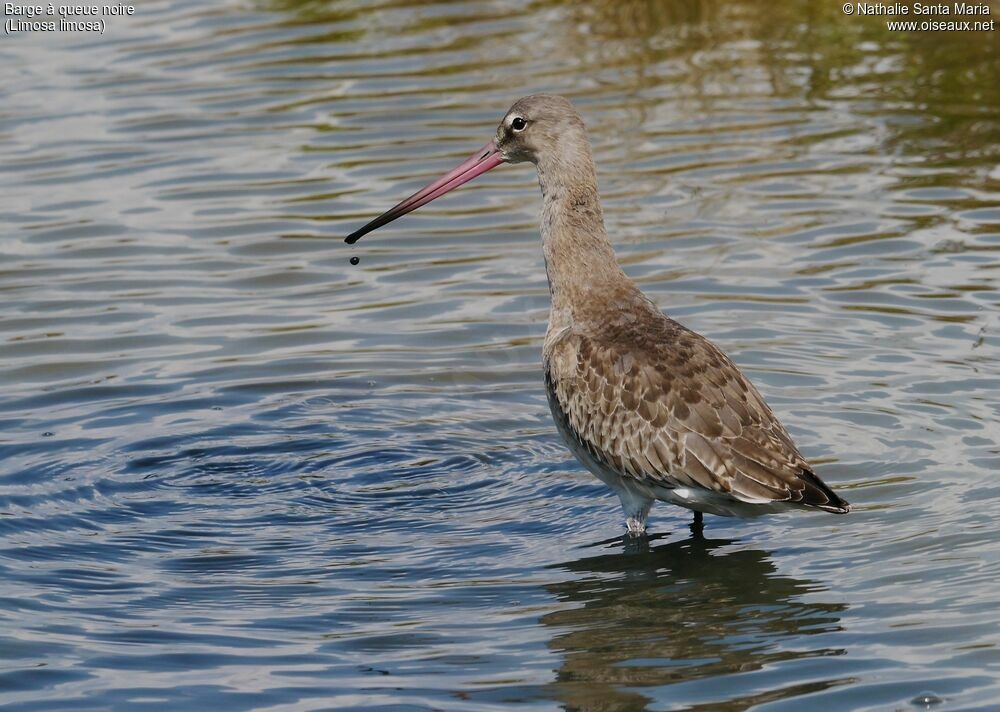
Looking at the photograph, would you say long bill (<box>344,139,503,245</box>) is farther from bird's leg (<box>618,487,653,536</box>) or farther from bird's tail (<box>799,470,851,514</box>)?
bird's tail (<box>799,470,851,514</box>)

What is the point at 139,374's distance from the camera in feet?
32.4

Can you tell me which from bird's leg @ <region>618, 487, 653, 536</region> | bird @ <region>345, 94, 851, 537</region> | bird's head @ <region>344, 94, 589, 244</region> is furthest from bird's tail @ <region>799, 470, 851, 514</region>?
bird's head @ <region>344, 94, 589, 244</region>

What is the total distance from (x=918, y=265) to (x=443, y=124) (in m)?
4.38

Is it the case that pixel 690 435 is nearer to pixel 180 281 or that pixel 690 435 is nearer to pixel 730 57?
pixel 180 281

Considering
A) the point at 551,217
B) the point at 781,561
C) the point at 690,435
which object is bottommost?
the point at 781,561

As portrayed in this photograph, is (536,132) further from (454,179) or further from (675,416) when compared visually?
(675,416)

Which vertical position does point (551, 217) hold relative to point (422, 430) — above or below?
above

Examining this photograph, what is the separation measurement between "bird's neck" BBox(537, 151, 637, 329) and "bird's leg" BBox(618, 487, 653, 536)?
0.87 metres

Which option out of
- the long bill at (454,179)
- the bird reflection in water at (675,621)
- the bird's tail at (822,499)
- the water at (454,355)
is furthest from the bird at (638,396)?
the long bill at (454,179)

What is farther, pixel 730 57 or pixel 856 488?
pixel 730 57

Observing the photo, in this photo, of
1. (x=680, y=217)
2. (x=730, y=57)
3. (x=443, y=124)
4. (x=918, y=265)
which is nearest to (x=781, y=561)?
(x=918, y=265)

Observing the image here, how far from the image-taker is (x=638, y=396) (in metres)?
7.45

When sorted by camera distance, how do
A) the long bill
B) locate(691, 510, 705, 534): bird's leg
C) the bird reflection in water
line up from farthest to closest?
the long bill
locate(691, 510, 705, 534): bird's leg
the bird reflection in water

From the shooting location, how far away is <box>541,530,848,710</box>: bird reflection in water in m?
6.22
